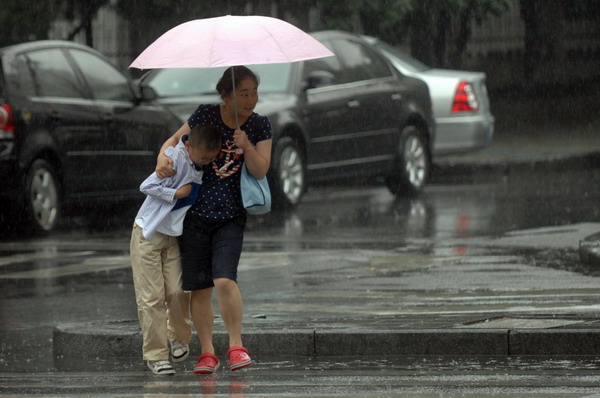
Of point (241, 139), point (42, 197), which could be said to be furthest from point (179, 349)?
point (42, 197)

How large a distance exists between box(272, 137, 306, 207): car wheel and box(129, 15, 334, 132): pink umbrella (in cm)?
856

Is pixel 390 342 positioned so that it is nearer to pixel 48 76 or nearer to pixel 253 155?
pixel 253 155

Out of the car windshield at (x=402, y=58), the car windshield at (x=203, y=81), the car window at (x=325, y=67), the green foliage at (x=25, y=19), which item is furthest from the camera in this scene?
the green foliage at (x=25, y=19)

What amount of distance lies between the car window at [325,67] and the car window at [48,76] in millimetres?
2669

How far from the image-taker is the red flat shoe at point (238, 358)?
25.6ft

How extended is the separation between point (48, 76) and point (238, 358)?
8.20m

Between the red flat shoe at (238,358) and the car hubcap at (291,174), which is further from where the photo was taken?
the car hubcap at (291,174)

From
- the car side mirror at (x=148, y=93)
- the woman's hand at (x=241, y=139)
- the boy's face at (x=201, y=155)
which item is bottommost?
the car side mirror at (x=148, y=93)

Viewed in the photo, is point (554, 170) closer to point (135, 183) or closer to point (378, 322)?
point (135, 183)

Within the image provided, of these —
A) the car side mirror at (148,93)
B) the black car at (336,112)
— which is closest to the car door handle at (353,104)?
the black car at (336,112)

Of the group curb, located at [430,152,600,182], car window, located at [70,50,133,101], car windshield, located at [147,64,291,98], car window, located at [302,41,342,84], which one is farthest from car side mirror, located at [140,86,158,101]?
curb, located at [430,152,600,182]

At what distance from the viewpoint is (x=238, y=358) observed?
7.82 m

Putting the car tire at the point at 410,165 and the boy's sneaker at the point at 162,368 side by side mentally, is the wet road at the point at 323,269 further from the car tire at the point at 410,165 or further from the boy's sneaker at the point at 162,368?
the car tire at the point at 410,165

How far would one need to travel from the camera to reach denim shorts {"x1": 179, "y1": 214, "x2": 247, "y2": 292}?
783cm
